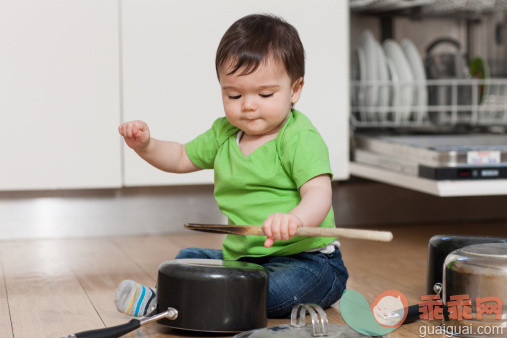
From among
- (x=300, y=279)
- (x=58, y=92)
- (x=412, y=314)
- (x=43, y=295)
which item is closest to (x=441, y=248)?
(x=412, y=314)

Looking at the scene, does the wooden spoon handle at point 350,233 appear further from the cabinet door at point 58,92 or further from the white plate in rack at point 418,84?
the white plate in rack at point 418,84

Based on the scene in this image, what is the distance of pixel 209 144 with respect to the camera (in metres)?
1.34

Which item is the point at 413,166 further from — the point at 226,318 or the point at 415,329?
the point at 226,318

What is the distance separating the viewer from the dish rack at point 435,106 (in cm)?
208

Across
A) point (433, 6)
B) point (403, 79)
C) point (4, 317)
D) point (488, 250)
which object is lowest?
point (4, 317)

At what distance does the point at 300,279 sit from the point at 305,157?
0.19m

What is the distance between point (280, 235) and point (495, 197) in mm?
1529

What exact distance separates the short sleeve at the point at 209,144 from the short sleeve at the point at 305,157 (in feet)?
0.47

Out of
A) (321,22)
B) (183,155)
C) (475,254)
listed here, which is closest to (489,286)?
(475,254)

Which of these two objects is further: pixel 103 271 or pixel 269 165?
pixel 103 271

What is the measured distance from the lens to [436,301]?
1.22m

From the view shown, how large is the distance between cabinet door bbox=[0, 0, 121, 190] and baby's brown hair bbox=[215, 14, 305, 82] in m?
0.73

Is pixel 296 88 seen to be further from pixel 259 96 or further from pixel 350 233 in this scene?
pixel 350 233

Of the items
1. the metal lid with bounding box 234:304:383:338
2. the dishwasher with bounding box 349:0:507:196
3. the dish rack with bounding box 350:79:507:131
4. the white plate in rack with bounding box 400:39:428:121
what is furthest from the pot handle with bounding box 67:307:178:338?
the white plate in rack with bounding box 400:39:428:121
